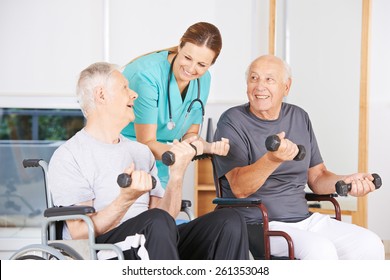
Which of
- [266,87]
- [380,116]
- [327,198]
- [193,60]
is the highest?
[193,60]

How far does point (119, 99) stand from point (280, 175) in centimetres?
63

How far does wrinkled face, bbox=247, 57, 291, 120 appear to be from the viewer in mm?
2502

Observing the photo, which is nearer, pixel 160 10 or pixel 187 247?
pixel 187 247

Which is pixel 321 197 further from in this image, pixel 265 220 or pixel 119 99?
pixel 119 99

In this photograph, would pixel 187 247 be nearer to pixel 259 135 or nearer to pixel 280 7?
pixel 259 135

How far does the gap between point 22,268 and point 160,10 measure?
2623mm

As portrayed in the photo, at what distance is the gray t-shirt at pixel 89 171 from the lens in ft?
6.82

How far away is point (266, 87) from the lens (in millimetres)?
2512

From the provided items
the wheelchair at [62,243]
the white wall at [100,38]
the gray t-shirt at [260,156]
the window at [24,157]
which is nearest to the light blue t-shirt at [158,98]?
the gray t-shirt at [260,156]

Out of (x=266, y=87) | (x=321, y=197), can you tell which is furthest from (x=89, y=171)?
(x=321, y=197)

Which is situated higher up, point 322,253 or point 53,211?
point 53,211

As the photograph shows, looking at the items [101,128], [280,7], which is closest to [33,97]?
[280,7]

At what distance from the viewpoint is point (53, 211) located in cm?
199

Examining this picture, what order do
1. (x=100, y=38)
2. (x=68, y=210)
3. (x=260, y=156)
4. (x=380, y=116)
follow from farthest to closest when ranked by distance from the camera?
(x=100, y=38)
(x=380, y=116)
(x=260, y=156)
(x=68, y=210)
